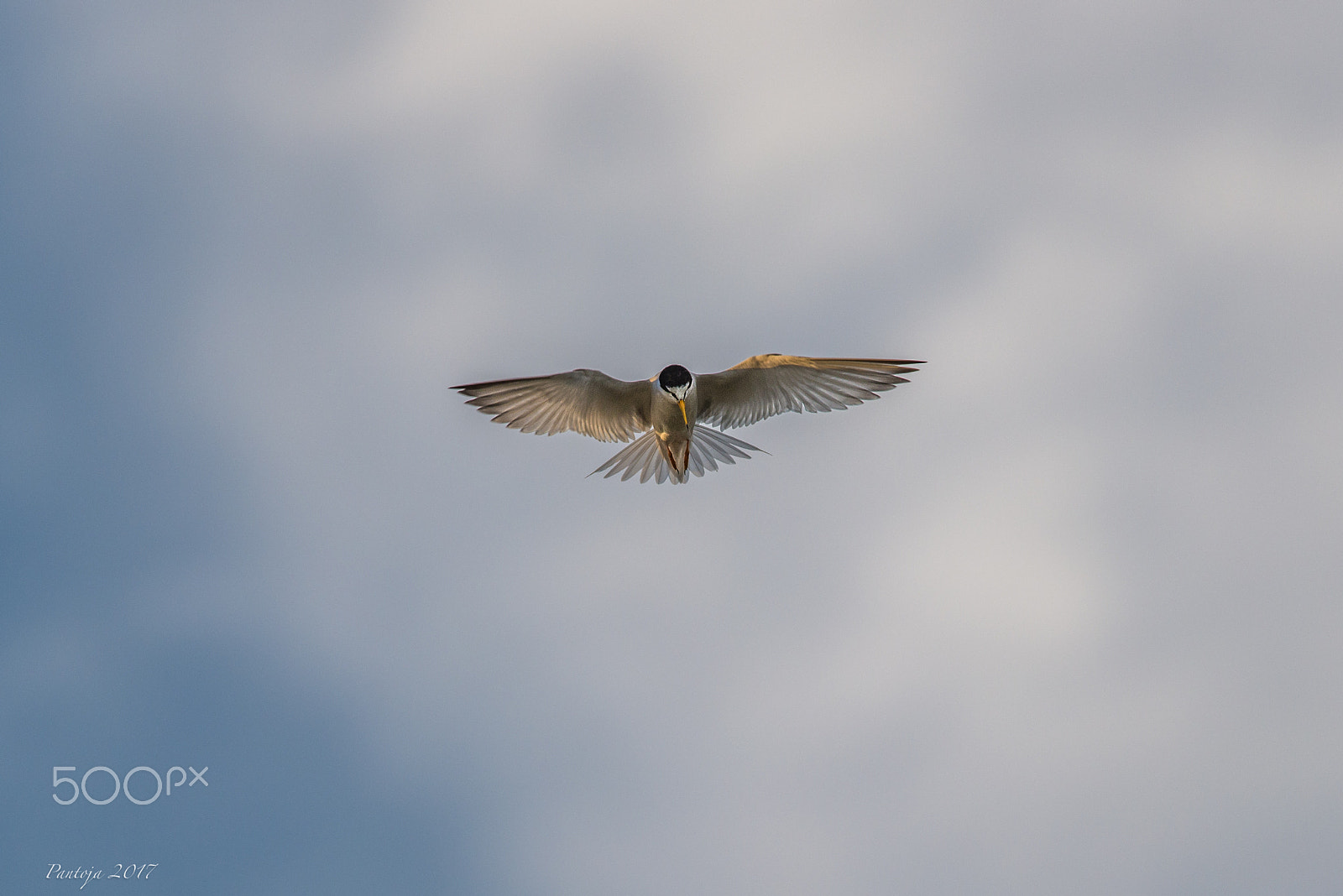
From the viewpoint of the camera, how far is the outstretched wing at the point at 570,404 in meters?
13.3

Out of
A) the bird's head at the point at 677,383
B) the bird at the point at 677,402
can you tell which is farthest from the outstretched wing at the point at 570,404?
the bird's head at the point at 677,383

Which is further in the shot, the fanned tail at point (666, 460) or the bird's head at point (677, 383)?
the fanned tail at point (666, 460)

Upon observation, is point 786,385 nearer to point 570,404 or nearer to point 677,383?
point 677,383

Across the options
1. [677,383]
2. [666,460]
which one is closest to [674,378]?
[677,383]

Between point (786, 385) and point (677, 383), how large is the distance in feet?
6.04

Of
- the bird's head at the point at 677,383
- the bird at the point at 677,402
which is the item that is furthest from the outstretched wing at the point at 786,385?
the bird's head at the point at 677,383

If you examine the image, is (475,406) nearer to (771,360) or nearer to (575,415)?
(575,415)

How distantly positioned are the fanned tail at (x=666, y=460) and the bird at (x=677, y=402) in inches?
0.5

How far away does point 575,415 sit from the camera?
14.0 metres

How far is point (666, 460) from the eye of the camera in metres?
14.1

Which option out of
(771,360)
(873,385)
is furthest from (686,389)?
(873,385)

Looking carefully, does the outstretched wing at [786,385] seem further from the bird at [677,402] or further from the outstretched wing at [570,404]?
the outstretched wing at [570,404]

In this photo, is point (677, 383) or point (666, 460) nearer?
point (677, 383)

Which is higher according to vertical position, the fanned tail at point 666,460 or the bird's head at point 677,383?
the bird's head at point 677,383
